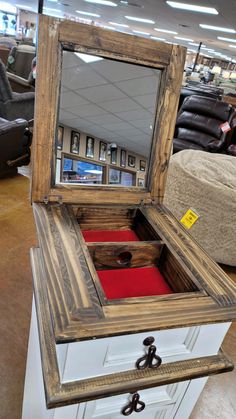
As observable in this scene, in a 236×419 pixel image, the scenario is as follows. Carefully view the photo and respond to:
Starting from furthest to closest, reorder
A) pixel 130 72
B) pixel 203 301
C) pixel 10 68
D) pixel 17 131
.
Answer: pixel 10 68 → pixel 17 131 → pixel 130 72 → pixel 203 301

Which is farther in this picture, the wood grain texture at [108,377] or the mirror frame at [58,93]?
the mirror frame at [58,93]

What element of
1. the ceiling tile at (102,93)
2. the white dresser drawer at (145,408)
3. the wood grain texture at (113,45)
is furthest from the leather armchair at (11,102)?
the white dresser drawer at (145,408)

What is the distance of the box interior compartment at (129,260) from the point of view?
28.7 inches

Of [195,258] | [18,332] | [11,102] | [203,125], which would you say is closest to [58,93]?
[195,258]

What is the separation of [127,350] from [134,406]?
0.79ft

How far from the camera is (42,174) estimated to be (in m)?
0.78

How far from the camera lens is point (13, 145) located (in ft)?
9.54

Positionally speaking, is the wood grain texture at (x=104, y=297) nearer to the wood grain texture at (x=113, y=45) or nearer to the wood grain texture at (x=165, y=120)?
the wood grain texture at (x=165, y=120)

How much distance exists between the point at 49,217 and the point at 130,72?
0.46m

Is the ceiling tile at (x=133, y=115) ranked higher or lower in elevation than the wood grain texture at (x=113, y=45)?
lower

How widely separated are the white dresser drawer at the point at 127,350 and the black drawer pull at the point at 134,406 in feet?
0.48

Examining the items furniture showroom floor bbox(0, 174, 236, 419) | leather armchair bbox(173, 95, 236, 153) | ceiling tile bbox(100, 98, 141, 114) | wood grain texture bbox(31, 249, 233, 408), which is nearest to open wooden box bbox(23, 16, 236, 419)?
wood grain texture bbox(31, 249, 233, 408)

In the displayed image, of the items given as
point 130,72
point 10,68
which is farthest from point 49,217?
point 10,68

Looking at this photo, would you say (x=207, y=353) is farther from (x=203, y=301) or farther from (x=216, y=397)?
(x=216, y=397)
